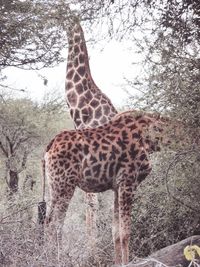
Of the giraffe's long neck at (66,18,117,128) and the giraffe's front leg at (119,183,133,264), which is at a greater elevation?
the giraffe's long neck at (66,18,117,128)

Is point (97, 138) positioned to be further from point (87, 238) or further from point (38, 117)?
point (38, 117)

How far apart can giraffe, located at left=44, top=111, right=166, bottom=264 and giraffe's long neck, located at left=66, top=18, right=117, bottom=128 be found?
0.96 m

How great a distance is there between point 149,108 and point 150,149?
1.21 meters

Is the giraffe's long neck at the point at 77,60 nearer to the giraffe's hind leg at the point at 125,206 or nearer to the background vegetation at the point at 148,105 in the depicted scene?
Result: the background vegetation at the point at 148,105

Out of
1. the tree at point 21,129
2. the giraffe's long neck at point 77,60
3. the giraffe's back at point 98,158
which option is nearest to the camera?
the giraffe's back at point 98,158

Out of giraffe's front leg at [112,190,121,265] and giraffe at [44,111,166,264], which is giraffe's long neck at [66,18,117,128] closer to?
giraffe at [44,111,166,264]

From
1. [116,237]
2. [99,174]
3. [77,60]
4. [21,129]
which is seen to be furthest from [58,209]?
[21,129]

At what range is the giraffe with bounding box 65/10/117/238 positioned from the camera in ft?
25.9

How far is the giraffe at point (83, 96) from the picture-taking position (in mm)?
7902

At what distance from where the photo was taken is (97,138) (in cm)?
687

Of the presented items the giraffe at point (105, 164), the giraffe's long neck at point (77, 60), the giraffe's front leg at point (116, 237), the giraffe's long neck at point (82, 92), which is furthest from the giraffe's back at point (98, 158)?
the giraffe's long neck at point (77, 60)

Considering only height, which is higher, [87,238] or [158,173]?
[158,173]

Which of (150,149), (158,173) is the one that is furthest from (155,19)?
(158,173)

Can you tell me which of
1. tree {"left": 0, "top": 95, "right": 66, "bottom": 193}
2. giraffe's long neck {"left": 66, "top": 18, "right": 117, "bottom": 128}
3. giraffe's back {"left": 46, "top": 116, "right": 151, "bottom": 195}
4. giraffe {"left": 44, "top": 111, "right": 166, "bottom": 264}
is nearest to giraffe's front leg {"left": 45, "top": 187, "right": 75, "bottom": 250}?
giraffe {"left": 44, "top": 111, "right": 166, "bottom": 264}
